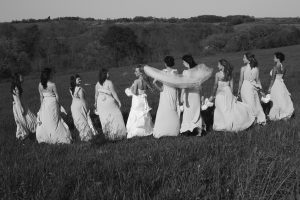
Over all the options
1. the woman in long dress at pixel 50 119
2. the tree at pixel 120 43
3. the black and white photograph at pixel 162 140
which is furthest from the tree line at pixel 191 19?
the woman in long dress at pixel 50 119

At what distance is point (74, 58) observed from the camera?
3349 inches

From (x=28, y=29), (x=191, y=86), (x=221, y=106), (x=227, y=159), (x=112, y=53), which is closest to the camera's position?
(x=227, y=159)

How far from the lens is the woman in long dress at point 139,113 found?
12.5m

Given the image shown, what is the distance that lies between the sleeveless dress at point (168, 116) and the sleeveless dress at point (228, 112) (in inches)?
54.0

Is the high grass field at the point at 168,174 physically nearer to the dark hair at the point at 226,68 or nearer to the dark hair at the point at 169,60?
the dark hair at the point at 169,60

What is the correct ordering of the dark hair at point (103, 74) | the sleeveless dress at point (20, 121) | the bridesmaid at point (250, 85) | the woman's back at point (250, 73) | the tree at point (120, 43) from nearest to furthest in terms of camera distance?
1. the dark hair at point (103, 74)
2. the sleeveless dress at point (20, 121)
3. the bridesmaid at point (250, 85)
4. the woman's back at point (250, 73)
5. the tree at point (120, 43)

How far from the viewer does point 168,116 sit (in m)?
11.8

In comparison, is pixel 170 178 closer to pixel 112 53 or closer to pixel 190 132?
pixel 190 132

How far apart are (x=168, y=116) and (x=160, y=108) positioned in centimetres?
34

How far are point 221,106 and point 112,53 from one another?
72.5m

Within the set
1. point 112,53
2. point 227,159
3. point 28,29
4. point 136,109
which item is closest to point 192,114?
point 136,109

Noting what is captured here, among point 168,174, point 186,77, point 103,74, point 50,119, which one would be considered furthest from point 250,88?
point 168,174

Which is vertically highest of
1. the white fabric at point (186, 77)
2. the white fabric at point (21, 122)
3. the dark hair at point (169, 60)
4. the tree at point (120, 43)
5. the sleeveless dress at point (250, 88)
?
the tree at point (120, 43)

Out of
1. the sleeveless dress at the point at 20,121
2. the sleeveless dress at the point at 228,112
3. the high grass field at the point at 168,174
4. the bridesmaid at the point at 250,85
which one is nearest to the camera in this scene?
the high grass field at the point at 168,174
